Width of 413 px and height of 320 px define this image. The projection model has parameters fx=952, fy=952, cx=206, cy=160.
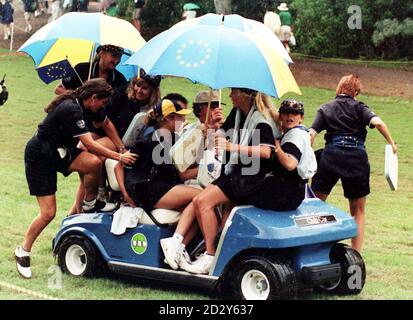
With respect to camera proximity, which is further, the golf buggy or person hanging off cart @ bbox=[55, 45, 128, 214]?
person hanging off cart @ bbox=[55, 45, 128, 214]

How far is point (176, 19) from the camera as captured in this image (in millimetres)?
30312

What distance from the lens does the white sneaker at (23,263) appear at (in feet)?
24.8

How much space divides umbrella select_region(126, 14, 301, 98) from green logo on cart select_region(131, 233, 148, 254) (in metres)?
1.29

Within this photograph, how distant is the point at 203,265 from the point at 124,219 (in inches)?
31.0

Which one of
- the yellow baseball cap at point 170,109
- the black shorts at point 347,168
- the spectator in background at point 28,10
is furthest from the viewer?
the spectator in background at point 28,10

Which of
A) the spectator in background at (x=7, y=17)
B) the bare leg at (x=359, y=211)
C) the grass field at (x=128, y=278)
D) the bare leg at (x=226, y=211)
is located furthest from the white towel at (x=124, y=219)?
the spectator in background at (x=7, y=17)

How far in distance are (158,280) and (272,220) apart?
1.19 m

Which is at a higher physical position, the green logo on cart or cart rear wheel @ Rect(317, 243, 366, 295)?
the green logo on cart

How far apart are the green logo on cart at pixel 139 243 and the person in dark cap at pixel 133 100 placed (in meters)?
1.09

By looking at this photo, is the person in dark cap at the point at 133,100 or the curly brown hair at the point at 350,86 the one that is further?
the curly brown hair at the point at 350,86

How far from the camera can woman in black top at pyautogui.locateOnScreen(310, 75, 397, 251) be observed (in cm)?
833

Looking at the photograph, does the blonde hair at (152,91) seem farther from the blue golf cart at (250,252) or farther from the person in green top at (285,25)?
the person in green top at (285,25)

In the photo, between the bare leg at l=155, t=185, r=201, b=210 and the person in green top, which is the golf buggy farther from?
the person in green top

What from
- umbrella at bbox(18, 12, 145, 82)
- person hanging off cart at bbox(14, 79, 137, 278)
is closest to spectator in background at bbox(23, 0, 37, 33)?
umbrella at bbox(18, 12, 145, 82)
